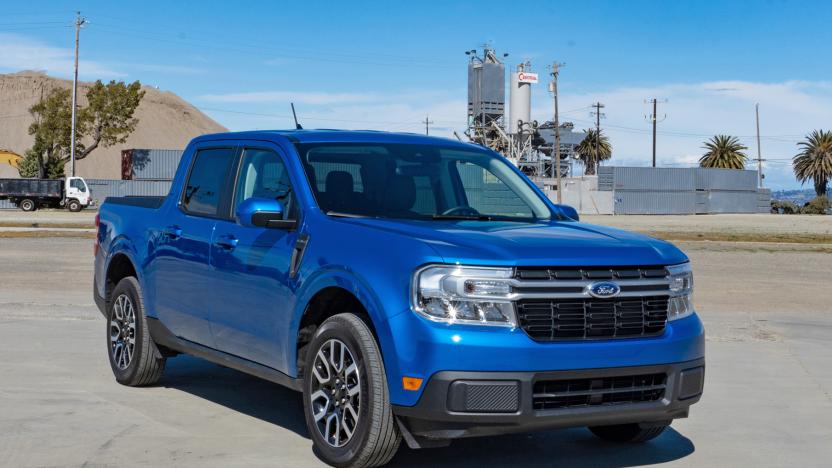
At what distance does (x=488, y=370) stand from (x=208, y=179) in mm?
3115

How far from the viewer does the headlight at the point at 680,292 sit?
5.73 m

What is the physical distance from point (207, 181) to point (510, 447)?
2.72 meters

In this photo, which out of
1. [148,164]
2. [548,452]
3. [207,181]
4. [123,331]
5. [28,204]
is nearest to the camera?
[548,452]

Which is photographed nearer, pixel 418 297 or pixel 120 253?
pixel 418 297

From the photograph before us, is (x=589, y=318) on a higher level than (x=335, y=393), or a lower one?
higher

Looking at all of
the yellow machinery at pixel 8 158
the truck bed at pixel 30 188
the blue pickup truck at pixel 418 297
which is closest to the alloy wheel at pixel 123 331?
the blue pickup truck at pixel 418 297

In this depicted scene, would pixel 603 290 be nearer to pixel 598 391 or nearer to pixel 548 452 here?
pixel 598 391

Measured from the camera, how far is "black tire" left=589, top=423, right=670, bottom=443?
256 inches

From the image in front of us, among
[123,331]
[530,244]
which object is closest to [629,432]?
[530,244]

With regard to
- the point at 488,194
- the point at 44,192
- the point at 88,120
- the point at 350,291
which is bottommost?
the point at 350,291

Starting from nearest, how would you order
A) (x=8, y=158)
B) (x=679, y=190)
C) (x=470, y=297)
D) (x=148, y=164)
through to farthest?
(x=470, y=297) → (x=8, y=158) → (x=148, y=164) → (x=679, y=190)

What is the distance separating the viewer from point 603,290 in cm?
532

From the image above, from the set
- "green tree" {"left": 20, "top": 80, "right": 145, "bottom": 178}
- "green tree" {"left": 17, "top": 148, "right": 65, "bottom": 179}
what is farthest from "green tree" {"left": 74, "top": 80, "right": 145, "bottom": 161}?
"green tree" {"left": 17, "top": 148, "right": 65, "bottom": 179}

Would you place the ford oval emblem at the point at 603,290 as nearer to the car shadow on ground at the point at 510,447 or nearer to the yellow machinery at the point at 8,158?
the car shadow on ground at the point at 510,447
